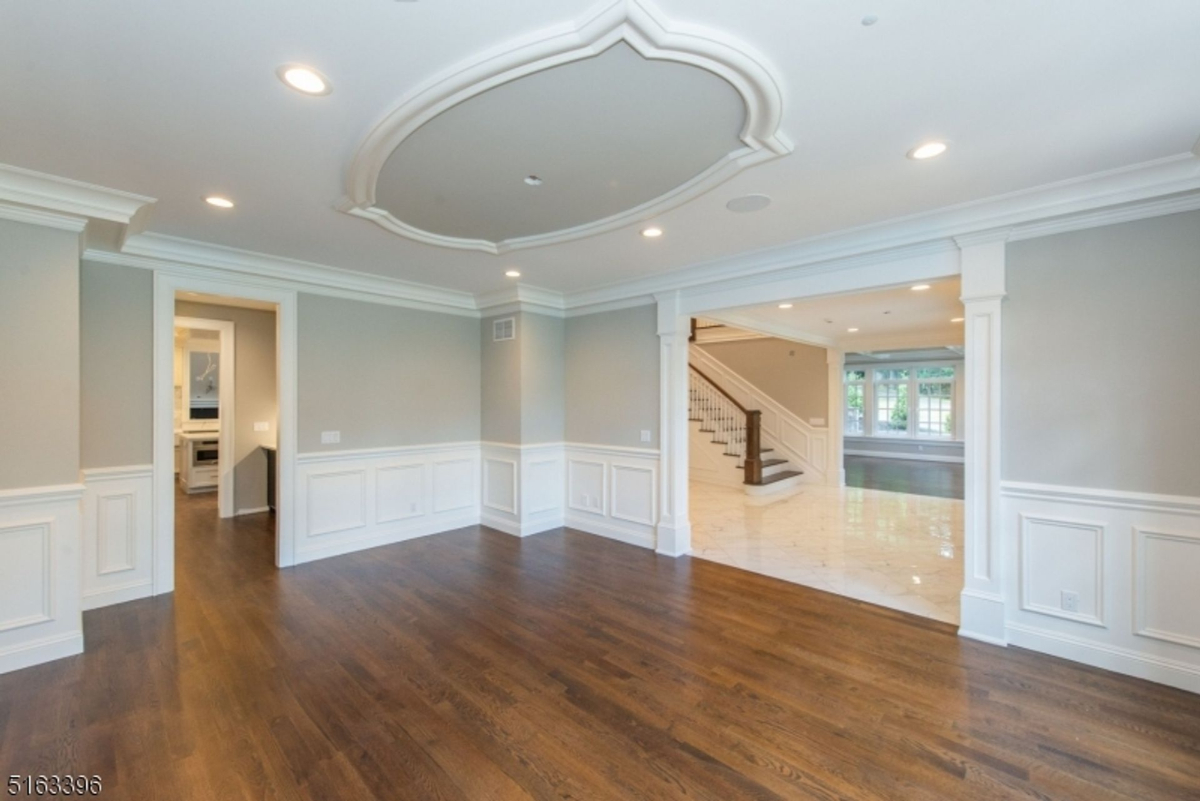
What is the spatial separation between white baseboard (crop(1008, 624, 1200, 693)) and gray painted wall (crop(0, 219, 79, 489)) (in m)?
5.82

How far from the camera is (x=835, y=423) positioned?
28.2 ft

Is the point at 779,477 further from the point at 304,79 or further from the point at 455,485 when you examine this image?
the point at 304,79

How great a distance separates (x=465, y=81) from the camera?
6.01ft

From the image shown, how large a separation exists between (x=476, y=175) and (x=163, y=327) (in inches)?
119

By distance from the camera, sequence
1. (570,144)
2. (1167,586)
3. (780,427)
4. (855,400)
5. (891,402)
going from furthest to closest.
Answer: (855,400)
(891,402)
(780,427)
(1167,586)
(570,144)

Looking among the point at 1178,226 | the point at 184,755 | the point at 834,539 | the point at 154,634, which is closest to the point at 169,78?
the point at 184,755

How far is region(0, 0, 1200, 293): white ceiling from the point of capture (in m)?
1.55

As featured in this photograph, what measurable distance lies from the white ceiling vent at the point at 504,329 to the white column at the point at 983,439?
3.98 metres

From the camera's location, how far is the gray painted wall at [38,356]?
282cm

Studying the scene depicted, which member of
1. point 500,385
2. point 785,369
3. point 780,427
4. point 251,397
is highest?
point 785,369

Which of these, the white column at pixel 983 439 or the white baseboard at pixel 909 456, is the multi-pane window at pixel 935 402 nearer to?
the white baseboard at pixel 909 456

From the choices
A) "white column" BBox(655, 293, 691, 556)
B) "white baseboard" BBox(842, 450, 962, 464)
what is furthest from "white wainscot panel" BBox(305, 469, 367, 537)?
"white baseboard" BBox(842, 450, 962, 464)

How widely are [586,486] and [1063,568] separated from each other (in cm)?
398

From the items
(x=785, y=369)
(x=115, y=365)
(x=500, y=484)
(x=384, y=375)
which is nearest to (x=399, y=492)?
(x=500, y=484)
